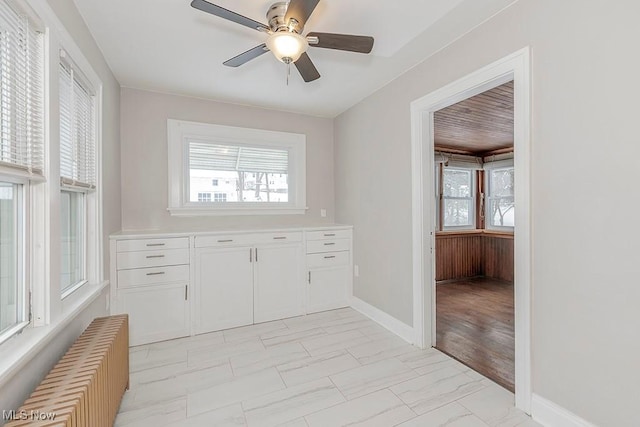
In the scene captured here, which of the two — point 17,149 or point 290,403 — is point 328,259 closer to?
point 290,403

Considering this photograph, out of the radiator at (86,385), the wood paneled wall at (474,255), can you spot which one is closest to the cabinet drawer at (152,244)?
the radiator at (86,385)

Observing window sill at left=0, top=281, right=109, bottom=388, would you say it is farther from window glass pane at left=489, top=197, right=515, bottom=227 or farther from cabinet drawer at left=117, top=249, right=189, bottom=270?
window glass pane at left=489, top=197, right=515, bottom=227

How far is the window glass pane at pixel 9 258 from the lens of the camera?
1186 millimetres

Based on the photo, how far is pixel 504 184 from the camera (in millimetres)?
5285

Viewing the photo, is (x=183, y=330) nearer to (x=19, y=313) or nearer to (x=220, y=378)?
(x=220, y=378)

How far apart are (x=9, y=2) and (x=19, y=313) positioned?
131 cm

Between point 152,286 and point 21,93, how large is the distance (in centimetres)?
191

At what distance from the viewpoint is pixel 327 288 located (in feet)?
11.5

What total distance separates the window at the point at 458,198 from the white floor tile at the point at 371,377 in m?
3.52

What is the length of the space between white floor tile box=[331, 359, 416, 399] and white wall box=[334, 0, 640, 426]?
861 mm

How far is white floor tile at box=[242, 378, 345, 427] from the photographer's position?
1708 millimetres

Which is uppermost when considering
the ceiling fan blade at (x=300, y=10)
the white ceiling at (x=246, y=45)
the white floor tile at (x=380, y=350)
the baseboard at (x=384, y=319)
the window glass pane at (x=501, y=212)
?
the white ceiling at (x=246, y=45)

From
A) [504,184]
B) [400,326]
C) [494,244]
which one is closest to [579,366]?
[400,326]

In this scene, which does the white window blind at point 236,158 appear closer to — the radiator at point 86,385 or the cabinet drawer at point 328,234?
the cabinet drawer at point 328,234
